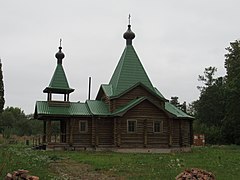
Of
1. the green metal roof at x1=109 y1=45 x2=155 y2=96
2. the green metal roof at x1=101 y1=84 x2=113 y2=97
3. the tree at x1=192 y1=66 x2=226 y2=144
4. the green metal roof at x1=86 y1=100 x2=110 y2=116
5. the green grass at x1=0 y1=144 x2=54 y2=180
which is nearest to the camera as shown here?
the green grass at x1=0 y1=144 x2=54 y2=180

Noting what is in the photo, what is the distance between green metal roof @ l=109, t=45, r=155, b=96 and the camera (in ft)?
92.2

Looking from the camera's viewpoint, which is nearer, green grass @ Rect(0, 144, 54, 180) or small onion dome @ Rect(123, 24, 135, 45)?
green grass @ Rect(0, 144, 54, 180)

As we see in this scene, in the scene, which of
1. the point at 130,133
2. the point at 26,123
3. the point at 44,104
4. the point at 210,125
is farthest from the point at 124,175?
the point at 26,123

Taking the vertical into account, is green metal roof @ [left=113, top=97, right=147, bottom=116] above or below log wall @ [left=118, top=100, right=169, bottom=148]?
above

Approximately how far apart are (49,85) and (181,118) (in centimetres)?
1024

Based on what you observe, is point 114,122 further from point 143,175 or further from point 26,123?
point 26,123

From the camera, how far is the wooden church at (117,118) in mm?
26234

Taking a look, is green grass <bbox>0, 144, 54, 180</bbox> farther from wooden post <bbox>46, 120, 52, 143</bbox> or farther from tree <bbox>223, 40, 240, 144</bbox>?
tree <bbox>223, 40, 240, 144</bbox>

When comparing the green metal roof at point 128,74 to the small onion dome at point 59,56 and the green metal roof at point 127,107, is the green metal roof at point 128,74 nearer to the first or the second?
the green metal roof at point 127,107

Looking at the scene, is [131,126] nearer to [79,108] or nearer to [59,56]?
[79,108]

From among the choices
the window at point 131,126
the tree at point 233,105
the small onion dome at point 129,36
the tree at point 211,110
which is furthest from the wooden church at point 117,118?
the tree at point 211,110

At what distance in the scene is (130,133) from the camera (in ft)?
86.7

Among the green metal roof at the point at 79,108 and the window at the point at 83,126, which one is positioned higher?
the green metal roof at the point at 79,108

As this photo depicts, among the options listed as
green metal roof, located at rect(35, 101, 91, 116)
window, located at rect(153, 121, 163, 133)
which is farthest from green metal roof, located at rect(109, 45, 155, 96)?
window, located at rect(153, 121, 163, 133)
